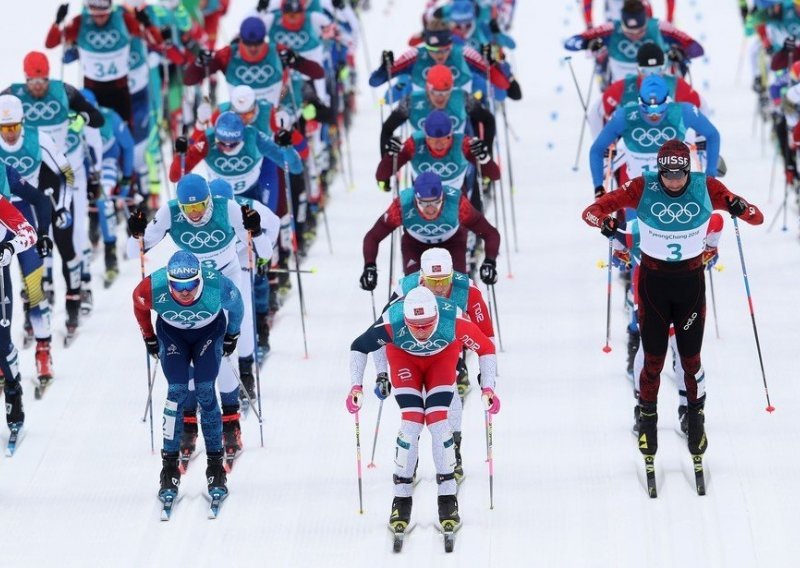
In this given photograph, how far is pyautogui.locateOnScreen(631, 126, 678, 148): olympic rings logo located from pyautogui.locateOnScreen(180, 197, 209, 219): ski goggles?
2.87 m

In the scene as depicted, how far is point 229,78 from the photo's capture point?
14.9 m

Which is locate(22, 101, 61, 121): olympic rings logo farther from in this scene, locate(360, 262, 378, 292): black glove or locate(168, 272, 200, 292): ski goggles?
locate(168, 272, 200, 292): ski goggles

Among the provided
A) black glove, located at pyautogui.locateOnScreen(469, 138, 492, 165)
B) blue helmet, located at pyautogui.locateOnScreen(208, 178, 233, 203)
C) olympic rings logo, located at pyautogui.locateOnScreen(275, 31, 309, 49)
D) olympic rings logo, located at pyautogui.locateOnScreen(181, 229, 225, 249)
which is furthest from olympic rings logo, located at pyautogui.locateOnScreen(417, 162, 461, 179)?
olympic rings logo, located at pyautogui.locateOnScreen(275, 31, 309, 49)

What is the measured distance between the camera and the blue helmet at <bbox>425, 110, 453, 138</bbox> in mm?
12391

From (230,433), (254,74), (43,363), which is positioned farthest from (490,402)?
(254,74)

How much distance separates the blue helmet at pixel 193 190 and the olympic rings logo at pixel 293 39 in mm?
5075

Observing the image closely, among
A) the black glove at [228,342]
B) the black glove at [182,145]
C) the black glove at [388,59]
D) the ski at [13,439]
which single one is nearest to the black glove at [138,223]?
the black glove at [228,342]

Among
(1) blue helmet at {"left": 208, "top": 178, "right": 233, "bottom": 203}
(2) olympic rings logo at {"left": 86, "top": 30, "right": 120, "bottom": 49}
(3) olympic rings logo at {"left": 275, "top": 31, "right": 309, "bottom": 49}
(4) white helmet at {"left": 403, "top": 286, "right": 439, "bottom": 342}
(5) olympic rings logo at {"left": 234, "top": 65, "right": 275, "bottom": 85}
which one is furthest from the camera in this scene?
(3) olympic rings logo at {"left": 275, "top": 31, "right": 309, "bottom": 49}

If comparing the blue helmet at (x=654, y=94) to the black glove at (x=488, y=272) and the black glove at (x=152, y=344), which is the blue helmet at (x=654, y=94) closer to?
the black glove at (x=488, y=272)

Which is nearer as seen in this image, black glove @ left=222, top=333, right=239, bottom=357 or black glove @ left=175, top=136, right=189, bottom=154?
black glove @ left=222, top=333, right=239, bottom=357

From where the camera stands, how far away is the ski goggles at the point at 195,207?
11.2 meters

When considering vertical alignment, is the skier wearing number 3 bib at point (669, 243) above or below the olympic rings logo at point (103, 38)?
below

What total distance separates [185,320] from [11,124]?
8.66 ft

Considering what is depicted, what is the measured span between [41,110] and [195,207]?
2.79 metres
